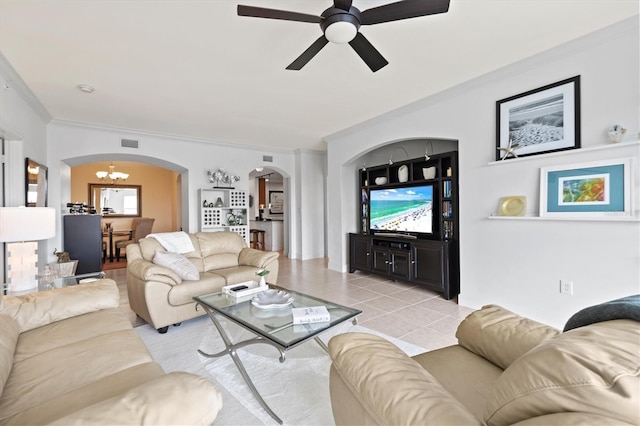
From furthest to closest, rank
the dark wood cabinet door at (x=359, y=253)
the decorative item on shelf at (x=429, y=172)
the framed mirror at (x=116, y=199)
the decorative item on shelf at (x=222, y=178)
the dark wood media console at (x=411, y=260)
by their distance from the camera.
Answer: the framed mirror at (x=116, y=199), the decorative item on shelf at (x=222, y=178), the dark wood cabinet door at (x=359, y=253), the decorative item on shelf at (x=429, y=172), the dark wood media console at (x=411, y=260)

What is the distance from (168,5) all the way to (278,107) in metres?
2.16

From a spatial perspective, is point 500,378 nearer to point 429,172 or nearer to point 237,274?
point 237,274

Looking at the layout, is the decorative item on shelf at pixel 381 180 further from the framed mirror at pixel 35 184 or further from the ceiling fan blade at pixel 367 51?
the framed mirror at pixel 35 184

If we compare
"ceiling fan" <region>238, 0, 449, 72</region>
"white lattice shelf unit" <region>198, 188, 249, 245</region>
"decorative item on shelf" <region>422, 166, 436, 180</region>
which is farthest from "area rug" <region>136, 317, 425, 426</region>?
"white lattice shelf unit" <region>198, 188, 249, 245</region>

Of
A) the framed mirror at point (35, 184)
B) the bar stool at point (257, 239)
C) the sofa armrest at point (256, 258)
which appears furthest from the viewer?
the bar stool at point (257, 239)

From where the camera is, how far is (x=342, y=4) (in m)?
1.89

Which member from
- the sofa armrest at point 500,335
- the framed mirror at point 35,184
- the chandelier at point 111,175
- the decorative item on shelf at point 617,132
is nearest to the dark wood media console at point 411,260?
the decorative item on shelf at point 617,132

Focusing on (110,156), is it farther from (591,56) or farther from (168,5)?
(591,56)

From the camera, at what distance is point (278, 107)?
165 inches

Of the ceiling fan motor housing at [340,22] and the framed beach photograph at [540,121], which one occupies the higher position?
the ceiling fan motor housing at [340,22]

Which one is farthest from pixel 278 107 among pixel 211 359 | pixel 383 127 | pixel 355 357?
pixel 355 357

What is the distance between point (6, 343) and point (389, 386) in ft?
5.52

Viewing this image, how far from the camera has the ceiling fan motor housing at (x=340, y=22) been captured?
Result: 1942 millimetres

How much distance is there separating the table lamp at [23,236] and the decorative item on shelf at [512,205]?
4327mm
